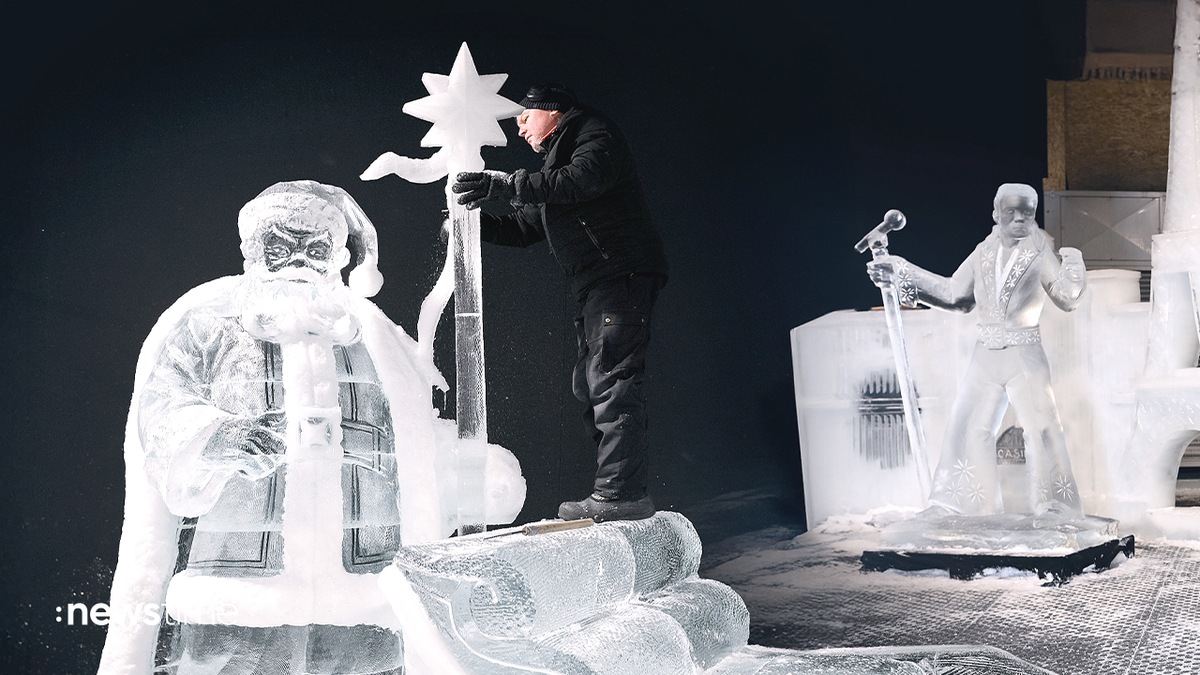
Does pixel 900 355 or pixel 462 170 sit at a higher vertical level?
pixel 462 170

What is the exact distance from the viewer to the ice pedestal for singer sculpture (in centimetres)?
195

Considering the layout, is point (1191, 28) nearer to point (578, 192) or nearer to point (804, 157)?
point (804, 157)

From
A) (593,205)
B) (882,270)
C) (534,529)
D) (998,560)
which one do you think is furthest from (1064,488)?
(534,529)

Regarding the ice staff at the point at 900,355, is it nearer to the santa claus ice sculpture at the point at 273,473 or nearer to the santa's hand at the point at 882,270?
the santa's hand at the point at 882,270

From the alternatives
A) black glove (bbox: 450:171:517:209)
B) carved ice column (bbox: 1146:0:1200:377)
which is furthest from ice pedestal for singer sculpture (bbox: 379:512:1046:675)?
carved ice column (bbox: 1146:0:1200:377)

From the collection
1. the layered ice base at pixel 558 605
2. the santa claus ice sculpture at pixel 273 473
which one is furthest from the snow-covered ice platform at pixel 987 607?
the santa claus ice sculpture at pixel 273 473

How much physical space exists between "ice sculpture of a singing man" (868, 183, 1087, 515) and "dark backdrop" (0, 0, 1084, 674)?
0.65 metres

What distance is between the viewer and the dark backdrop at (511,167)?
12.6 feet

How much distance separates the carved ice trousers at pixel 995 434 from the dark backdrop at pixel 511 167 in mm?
916

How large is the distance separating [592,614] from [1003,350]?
3.82 m

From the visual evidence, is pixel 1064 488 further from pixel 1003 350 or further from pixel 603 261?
pixel 603 261

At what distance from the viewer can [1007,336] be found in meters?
5.40

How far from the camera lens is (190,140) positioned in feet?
13.1

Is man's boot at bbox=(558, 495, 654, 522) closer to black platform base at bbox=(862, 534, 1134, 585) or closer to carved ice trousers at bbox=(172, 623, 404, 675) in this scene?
carved ice trousers at bbox=(172, 623, 404, 675)
